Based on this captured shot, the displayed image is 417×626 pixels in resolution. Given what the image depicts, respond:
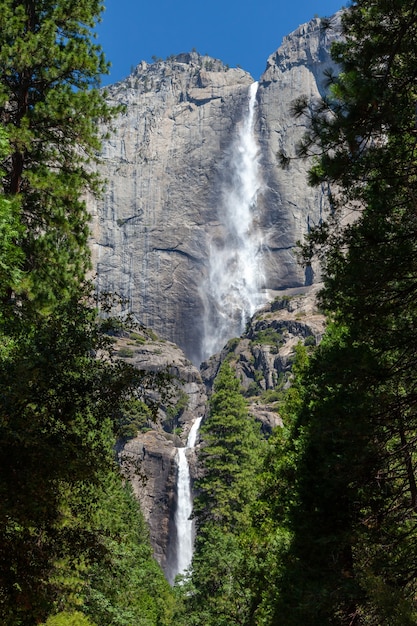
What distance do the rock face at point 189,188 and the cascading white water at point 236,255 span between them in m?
1.55

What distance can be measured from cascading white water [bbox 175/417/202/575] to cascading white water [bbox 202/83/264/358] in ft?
172

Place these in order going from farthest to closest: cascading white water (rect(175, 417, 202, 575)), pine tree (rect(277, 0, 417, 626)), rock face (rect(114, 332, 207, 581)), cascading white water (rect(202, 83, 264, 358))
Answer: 1. cascading white water (rect(202, 83, 264, 358))
2. rock face (rect(114, 332, 207, 581))
3. cascading white water (rect(175, 417, 202, 575))
4. pine tree (rect(277, 0, 417, 626))

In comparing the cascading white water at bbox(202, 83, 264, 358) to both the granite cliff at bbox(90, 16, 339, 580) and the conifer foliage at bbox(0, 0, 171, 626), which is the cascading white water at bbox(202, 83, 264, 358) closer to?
the granite cliff at bbox(90, 16, 339, 580)

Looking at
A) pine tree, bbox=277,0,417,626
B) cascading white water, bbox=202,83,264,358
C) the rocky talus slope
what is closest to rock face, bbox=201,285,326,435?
the rocky talus slope

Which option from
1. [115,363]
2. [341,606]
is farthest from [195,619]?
[115,363]

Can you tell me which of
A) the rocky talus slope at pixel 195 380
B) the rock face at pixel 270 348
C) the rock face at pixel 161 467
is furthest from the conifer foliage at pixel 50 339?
the rock face at pixel 270 348

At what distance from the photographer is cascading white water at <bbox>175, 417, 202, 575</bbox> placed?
219ft

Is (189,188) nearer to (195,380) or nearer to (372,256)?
(195,380)

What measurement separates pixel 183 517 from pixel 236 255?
2905 inches

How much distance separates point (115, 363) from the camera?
9180 mm

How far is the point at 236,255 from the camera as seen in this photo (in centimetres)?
13388

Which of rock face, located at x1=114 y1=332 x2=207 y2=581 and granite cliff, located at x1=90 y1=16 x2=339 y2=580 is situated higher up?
granite cliff, located at x1=90 y1=16 x2=339 y2=580

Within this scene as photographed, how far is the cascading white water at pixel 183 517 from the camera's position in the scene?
66.9 meters

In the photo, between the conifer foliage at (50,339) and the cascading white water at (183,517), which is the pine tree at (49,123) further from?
the cascading white water at (183,517)
